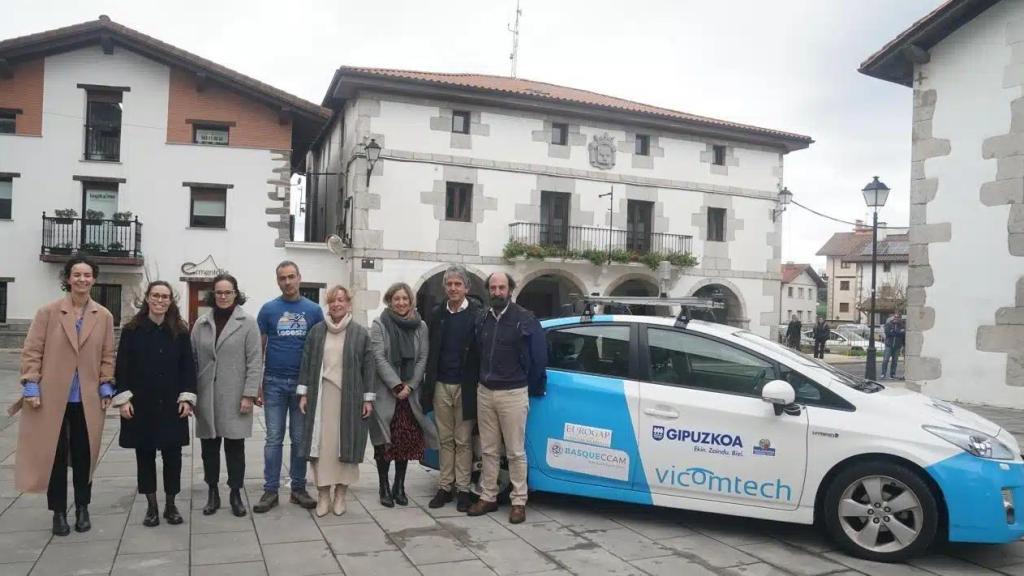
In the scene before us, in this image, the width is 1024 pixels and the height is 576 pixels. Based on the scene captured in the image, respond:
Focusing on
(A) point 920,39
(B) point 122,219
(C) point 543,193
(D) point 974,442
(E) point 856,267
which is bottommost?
(D) point 974,442

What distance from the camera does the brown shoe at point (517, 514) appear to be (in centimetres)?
514

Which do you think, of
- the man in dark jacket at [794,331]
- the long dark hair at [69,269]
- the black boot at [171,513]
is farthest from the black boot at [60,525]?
the man in dark jacket at [794,331]

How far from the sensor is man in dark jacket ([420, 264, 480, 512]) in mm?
5430

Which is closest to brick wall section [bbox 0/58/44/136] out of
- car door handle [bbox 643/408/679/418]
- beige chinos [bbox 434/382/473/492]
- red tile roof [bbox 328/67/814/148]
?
red tile roof [bbox 328/67/814/148]

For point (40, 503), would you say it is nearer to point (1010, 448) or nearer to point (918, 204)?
point (1010, 448)

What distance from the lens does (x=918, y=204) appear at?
1148 cm

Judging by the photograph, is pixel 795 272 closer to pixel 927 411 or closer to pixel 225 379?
pixel 927 411

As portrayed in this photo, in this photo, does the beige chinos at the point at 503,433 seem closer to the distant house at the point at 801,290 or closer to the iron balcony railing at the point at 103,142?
the iron balcony railing at the point at 103,142

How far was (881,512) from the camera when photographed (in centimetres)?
445

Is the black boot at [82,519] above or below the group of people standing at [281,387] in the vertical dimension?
below

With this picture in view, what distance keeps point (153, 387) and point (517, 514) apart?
2601mm

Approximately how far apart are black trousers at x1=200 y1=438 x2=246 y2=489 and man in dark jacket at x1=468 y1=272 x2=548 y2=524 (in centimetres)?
169

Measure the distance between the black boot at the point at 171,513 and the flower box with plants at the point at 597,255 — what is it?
1608cm

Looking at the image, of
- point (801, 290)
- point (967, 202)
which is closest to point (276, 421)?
point (967, 202)
